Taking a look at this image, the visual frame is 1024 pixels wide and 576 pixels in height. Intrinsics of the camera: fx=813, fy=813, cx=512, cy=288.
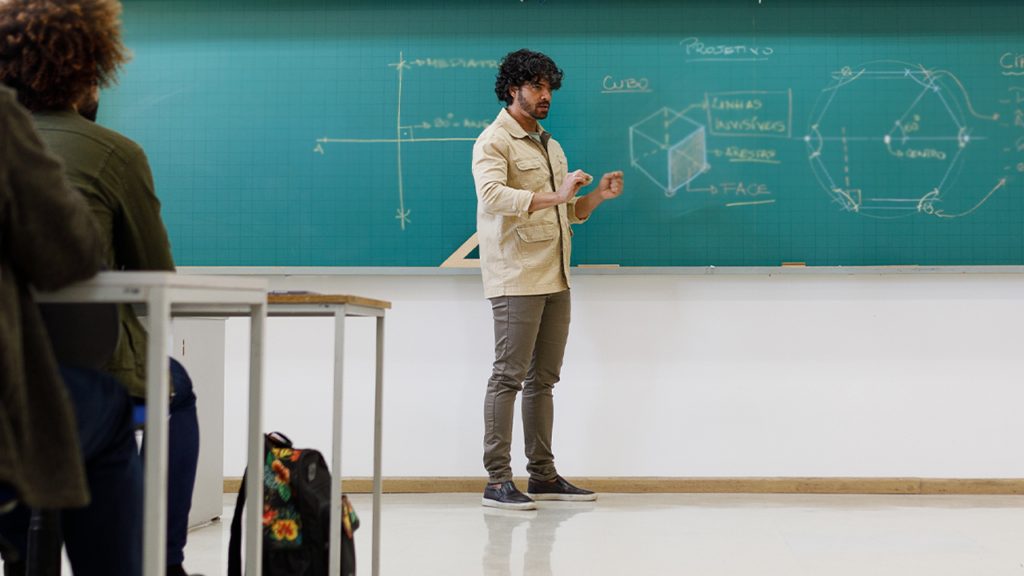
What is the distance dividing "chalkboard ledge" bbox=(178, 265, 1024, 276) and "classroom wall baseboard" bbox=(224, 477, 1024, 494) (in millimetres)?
746

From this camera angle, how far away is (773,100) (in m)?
2.94

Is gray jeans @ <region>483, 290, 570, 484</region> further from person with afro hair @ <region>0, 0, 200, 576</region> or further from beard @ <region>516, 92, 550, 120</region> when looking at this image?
person with afro hair @ <region>0, 0, 200, 576</region>

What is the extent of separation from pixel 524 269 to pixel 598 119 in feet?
2.20

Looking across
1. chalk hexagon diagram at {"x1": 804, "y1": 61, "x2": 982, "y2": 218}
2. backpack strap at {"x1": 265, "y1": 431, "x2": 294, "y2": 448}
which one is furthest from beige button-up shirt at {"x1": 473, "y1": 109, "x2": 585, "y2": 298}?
backpack strap at {"x1": 265, "y1": 431, "x2": 294, "y2": 448}

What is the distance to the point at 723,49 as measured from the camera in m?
2.95

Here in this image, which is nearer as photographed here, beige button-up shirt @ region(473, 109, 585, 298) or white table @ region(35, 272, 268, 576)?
white table @ region(35, 272, 268, 576)

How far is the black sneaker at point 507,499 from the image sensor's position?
2648 mm

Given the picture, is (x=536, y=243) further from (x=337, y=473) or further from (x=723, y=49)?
(x=337, y=473)

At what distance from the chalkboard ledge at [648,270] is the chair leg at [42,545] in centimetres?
171

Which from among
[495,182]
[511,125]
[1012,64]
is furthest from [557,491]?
[1012,64]

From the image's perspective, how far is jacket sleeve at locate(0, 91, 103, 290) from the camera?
889mm

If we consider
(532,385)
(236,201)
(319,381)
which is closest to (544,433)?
(532,385)

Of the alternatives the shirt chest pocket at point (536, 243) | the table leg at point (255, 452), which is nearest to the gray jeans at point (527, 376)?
the shirt chest pocket at point (536, 243)

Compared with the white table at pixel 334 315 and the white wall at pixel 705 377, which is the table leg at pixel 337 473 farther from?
the white wall at pixel 705 377
